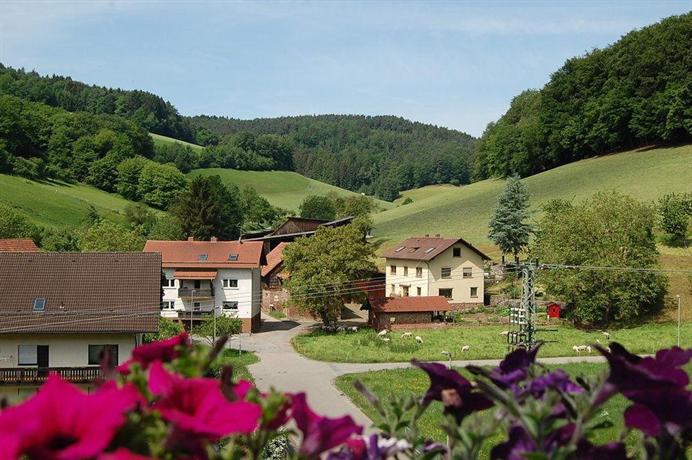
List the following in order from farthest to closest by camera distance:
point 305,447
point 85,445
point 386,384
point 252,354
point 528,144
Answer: point 528,144
point 252,354
point 386,384
point 305,447
point 85,445

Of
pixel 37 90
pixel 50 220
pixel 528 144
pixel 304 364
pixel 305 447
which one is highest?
pixel 37 90

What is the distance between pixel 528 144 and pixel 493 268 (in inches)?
1740

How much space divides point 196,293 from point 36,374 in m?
22.9

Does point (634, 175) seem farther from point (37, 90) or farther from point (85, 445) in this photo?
point (37, 90)

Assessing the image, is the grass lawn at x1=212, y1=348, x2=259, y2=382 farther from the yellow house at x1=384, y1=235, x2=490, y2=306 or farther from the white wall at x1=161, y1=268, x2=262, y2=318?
the yellow house at x1=384, y1=235, x2=490, y2=306

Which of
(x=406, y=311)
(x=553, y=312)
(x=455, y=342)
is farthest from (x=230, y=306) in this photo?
(x=553, y=312)

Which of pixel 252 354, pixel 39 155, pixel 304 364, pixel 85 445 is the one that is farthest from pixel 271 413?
pixel 39 155

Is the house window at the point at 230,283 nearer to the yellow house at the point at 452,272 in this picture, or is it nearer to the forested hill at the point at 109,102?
the yellow house at the point at 452,272

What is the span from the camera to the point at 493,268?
60844 mm

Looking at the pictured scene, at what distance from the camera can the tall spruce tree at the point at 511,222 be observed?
60.5m

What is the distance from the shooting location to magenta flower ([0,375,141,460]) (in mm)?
1257

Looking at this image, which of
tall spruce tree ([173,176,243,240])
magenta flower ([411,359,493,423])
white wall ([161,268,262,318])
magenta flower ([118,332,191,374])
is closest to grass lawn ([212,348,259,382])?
white wall ([161,268,262,318])

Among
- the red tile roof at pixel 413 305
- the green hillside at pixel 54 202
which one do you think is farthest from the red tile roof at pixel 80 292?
the green hillside at pixel 54 202

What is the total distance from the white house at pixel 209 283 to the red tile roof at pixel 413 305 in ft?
29.1
